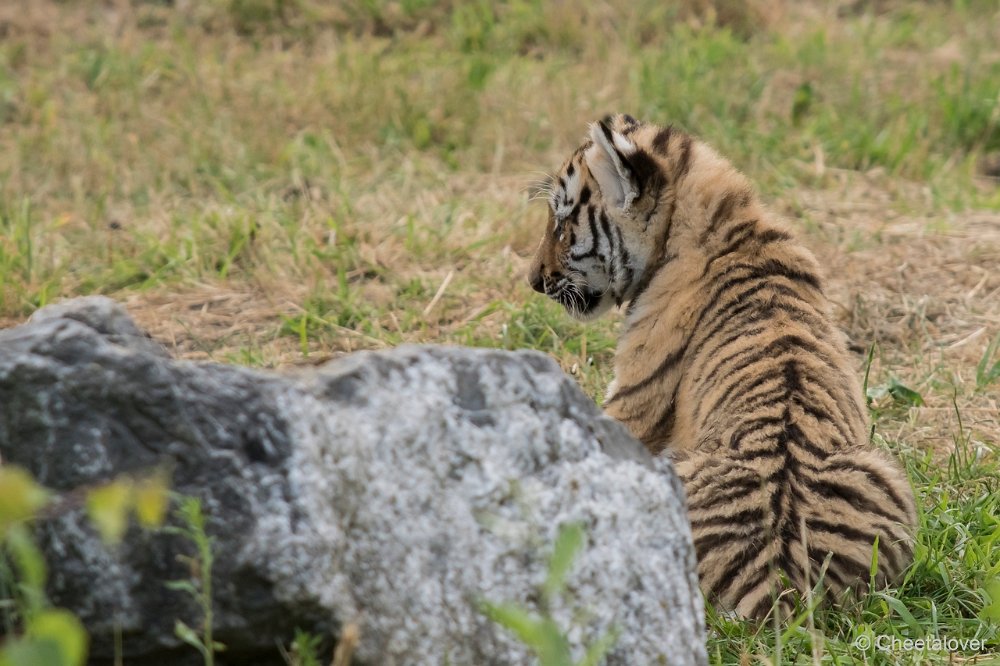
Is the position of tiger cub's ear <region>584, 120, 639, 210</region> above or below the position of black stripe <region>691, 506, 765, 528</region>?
above

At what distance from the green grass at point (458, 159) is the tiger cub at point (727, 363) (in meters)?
→ 0.20

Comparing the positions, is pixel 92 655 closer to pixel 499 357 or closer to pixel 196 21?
pixel 499 357

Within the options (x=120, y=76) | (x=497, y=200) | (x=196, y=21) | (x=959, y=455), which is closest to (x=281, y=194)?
(x=497, y=200)

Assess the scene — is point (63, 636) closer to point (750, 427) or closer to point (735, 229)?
point (750, 427)

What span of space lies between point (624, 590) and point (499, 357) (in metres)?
0.59

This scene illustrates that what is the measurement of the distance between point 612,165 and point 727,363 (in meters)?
0.91

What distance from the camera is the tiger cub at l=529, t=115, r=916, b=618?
11.6ft

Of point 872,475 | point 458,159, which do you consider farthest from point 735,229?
point 458,159

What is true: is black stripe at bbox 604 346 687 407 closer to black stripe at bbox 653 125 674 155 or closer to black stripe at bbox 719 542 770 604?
black stripe at bbox 653 125 674 155

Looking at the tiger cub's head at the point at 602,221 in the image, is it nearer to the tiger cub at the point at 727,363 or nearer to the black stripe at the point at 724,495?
the tiger cub at the point at 727,363

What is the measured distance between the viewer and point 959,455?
4637 mm

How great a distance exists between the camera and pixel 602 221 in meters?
4.65

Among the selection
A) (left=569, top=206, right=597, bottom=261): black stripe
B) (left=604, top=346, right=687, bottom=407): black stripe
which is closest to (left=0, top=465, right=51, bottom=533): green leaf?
(left=604, top=346, right=687, bottom=407): black stripe

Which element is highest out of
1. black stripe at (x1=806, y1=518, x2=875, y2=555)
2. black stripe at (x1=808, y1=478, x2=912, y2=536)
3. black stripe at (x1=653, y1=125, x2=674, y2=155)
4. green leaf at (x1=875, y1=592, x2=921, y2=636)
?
black stripe at (x1=653, y1=125, x2=674, y2=155)
